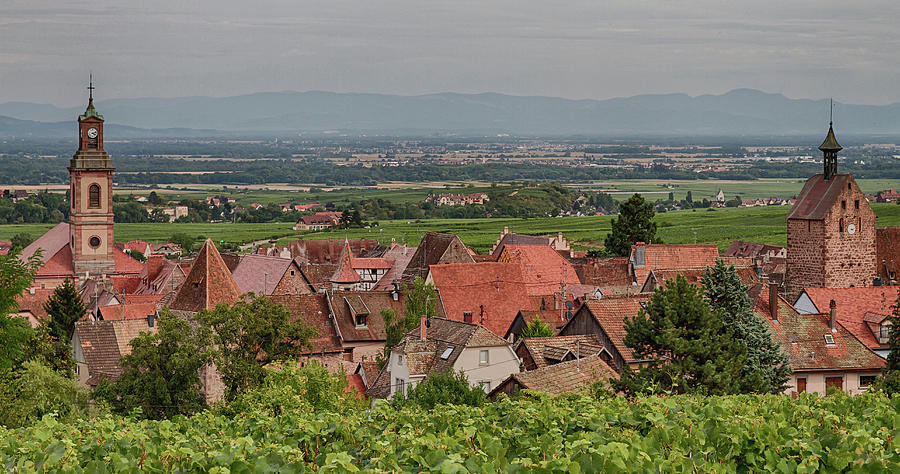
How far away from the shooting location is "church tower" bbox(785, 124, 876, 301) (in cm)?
7431

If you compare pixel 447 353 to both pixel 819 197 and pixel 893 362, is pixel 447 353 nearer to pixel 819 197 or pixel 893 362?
pixel 893 362

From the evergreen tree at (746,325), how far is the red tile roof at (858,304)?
13.2 m

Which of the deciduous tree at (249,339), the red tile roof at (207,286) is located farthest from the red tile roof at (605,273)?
the deciduous tree at (249,339)

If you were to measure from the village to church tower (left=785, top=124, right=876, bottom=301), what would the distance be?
0.29 ft

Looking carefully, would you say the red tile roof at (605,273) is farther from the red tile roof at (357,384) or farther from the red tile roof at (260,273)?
the red tile roof at (357,384)

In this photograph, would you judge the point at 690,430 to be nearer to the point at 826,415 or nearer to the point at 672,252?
the point at 826,415

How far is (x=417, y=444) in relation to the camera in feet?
56.2

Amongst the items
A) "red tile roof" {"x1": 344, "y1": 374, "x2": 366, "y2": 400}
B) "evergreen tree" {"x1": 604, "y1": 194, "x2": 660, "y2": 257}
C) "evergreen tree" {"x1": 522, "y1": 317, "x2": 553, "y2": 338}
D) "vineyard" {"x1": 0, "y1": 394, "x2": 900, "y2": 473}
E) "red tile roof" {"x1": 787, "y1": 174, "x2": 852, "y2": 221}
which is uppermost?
"red tile roof" {"x1": 787, "y1": 174, "x2": 852, "y2": 221}

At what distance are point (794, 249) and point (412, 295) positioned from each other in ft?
91.9

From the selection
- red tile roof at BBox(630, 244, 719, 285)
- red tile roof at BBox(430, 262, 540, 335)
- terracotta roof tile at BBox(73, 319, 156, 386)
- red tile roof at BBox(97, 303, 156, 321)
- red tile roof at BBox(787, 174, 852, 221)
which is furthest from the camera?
red tile roof at BBox(630, 244, 719, 285)

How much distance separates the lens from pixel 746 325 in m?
42.0

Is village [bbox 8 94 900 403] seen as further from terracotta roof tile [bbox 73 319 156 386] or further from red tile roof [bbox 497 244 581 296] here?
red tile roof [bbox 497 244 581 296]

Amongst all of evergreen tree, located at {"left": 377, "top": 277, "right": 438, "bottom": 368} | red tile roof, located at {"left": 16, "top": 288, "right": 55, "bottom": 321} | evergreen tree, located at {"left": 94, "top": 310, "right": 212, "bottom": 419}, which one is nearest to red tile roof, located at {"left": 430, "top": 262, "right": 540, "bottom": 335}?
evergreen tree, located at {"left": 377, "top": 277, "right": 438, "bottom": 368}

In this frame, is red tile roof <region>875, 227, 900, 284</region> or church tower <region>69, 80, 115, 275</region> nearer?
red tile roof <region>875, 227, 900, 284</region>
